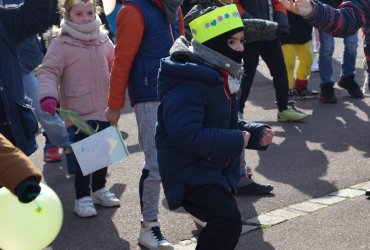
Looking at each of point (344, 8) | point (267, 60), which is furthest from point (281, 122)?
point (344, 8)

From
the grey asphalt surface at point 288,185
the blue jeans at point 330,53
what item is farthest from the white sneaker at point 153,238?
the blue jeans at point 330,53

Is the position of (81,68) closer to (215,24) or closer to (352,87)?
(215,24)

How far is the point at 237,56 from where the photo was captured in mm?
3900

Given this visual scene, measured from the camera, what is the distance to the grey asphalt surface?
4.85 m

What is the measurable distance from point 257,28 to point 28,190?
374cm

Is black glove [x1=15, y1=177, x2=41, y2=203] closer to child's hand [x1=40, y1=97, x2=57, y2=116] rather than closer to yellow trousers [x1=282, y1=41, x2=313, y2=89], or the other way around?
child's hand [x1=40, y1=97, x2=57, y2=116]

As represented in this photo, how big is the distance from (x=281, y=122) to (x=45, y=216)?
16.6 ft

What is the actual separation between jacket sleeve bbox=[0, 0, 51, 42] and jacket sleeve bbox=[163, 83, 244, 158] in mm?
1152

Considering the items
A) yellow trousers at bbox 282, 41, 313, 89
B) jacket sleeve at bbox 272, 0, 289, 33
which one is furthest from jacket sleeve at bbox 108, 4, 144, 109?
yellow trousers at bbox 282, 41, 313, 89

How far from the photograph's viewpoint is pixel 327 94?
8.95m

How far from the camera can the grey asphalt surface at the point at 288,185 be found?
4852 millimetres

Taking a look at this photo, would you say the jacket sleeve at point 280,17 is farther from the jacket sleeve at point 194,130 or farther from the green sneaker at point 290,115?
the jacket sleeve at point 194,130

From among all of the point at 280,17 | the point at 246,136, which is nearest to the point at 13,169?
the point at 246,136

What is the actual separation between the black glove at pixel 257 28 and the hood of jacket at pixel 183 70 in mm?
2473
